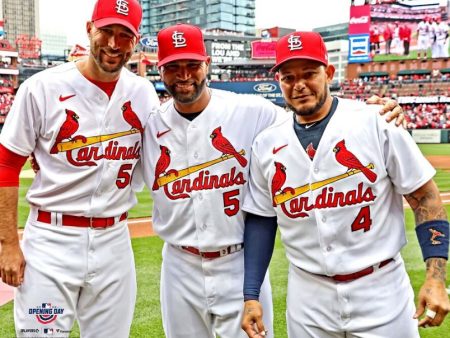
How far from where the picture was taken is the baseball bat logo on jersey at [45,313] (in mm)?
2588

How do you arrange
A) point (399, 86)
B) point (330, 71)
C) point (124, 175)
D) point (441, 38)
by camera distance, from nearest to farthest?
point (330, 71), point (124, 175), point (399, 86), point (441, 38)

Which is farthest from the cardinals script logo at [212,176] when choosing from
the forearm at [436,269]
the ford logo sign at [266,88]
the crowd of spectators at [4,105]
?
the ford logo sign at [266,88]

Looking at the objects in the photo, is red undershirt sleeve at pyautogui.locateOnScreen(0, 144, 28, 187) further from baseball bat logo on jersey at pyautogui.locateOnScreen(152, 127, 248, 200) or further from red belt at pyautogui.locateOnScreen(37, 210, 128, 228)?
baseball bat logo on jersey at pyautogui.locateOnScreen(152, 127, 248, 200)

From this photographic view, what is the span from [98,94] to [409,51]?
46.9 metres

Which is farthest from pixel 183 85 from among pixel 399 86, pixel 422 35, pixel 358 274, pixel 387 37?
pixel 422 35

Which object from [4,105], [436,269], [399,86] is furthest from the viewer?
[399,86]

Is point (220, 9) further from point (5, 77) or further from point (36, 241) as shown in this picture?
point (36, 241)

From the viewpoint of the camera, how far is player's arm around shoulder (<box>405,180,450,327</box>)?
207 centimetres

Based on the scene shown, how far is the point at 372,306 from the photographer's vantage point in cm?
219

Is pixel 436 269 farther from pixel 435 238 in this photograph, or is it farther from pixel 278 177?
pixel 278 177

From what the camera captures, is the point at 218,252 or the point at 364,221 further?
the point at 218,252

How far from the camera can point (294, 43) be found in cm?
224

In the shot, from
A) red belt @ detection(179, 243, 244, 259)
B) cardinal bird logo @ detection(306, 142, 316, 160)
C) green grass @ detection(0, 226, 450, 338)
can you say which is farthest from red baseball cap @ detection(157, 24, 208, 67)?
green grass @ detection(0, 226, 450, 338)

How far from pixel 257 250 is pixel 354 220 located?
49 cm
